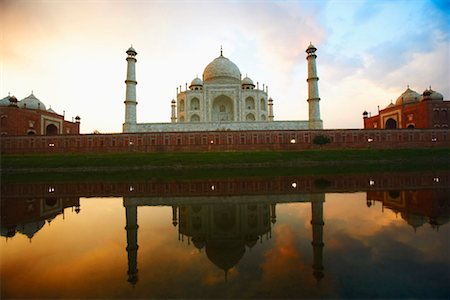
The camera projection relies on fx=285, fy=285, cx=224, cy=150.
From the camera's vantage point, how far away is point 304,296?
3338mm

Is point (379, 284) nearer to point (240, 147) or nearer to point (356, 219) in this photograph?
point (356, 219)

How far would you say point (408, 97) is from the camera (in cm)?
3922

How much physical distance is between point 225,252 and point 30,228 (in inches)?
197

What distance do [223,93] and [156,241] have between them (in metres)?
34.1

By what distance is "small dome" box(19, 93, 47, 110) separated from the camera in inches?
1495

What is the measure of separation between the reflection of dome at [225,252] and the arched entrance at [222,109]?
3437 centimetres

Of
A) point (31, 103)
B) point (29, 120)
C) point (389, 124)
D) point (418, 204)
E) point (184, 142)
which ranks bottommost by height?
point (418, 204)

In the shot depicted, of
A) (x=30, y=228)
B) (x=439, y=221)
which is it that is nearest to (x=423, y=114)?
(x=439, y=221)

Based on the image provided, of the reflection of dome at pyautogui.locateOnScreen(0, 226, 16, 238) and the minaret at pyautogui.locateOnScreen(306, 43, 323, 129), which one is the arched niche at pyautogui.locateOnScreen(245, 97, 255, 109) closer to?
the minaret at pyautogui.locateOnScreen(306, 43, 323, 129)

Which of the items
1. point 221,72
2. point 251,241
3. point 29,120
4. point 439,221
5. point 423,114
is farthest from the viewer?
point 221,72

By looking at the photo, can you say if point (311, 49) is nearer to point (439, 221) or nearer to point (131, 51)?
point (131, 51)

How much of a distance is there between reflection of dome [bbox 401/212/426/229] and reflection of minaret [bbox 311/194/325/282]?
74.4 inches

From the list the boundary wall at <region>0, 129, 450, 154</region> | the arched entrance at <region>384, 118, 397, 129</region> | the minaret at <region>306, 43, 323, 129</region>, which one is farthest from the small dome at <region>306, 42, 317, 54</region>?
the arched entrance at <region>384, 118, 397, 129</region>

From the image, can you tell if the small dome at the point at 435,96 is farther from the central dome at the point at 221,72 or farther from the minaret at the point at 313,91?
the central dome at the point at 221,72
